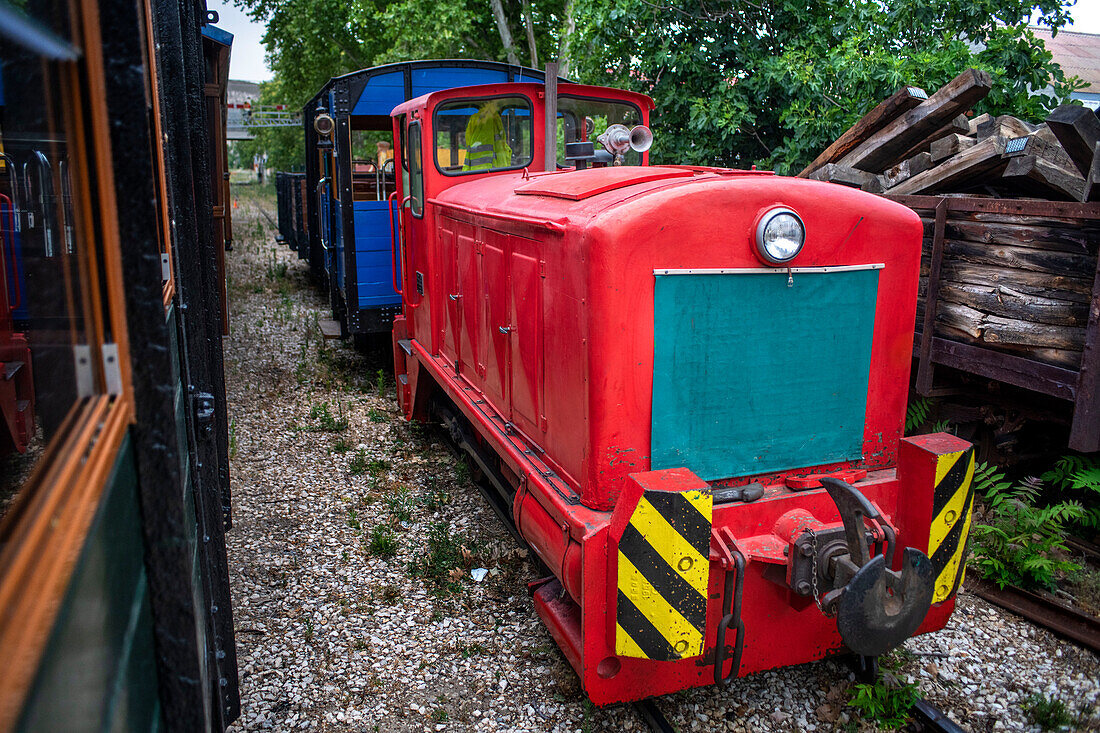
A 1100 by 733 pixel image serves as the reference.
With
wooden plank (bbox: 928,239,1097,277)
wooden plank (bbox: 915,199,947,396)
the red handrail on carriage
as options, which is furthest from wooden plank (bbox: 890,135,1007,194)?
the red handrail on carriage

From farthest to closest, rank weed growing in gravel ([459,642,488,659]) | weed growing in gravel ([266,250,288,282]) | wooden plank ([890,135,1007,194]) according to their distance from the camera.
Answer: weed growing in gravel ([266,250,288,282]), wooden plank ([890,135,1007,194]), weed growing in gravel ([459,642,488,659])

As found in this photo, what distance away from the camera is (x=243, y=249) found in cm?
1950

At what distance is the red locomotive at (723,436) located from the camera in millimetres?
2816

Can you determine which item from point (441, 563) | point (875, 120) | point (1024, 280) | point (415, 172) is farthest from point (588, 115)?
point (441, 563)

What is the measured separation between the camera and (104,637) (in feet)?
3.80

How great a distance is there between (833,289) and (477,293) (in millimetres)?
2090

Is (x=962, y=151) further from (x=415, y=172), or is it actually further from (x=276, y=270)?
(x=276, y=270)

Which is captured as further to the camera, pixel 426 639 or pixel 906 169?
pixel 906 169

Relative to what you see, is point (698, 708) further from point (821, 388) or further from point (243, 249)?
point (243, 249)

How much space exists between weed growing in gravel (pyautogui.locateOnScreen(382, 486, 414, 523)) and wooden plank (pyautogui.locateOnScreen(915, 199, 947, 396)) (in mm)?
3449

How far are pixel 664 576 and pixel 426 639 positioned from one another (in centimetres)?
160

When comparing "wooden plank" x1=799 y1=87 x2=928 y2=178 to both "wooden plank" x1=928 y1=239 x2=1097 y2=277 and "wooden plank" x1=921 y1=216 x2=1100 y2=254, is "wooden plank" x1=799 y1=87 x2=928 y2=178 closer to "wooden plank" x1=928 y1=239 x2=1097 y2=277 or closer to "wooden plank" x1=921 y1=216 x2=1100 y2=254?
"wooden plank" x1=921 y1=216 x2=1100 y2=254

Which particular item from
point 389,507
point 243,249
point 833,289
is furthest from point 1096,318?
point 243,249

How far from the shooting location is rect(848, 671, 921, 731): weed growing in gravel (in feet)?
10.3
